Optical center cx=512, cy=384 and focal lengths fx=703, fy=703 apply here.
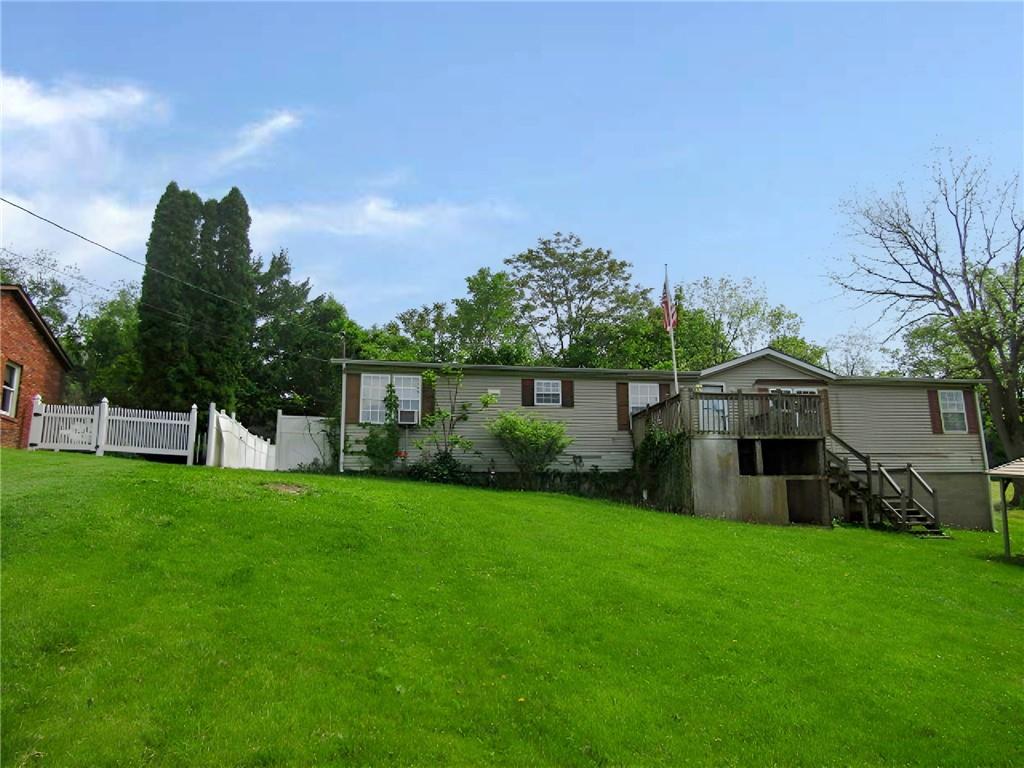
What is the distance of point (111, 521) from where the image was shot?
31.5 feet

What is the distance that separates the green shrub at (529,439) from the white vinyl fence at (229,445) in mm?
7653

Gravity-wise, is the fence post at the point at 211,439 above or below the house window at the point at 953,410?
below

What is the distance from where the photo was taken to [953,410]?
80.1ft

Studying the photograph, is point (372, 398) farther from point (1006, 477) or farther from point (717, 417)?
point (1006, 477)

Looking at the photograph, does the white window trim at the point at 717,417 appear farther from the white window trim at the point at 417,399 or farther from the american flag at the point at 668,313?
the white window trim at the point at 417,399

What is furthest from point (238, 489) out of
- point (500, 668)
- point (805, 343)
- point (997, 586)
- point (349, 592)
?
point (805, 343)

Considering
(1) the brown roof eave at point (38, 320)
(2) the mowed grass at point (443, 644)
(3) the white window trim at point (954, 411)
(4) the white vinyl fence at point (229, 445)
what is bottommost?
(2) the mowed grass at point (443, 644)

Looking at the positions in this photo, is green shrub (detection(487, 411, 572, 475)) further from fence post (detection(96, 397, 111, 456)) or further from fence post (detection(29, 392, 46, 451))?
fence post (detection(29, 392, 46, 451))

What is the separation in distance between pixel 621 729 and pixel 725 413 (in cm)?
1390

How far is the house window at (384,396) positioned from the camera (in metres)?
21.6

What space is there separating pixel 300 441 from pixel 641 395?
442 inches

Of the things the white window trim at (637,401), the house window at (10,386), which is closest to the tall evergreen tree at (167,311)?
the house window at (10,386)

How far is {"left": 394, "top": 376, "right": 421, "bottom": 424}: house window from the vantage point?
21.8 metres

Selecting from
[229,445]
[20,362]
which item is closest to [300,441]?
[229,445]
